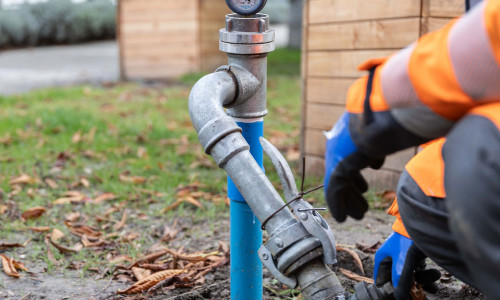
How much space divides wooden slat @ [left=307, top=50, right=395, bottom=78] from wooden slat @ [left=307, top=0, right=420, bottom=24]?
0.66ft

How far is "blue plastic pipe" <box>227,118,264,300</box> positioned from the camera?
1899 millimetres

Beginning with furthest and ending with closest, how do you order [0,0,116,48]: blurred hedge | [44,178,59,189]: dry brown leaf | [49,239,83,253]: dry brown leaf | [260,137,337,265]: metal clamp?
1. [0,0,116,48]: blurred hedge
2. [44,178,59,189]: dry brown leaf
3. [49,239,83,253]: dry brown leaf
4. [260,137,337,265]: metal clamp

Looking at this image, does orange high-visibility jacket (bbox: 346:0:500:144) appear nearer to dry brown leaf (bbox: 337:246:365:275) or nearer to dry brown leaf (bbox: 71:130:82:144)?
dry brown leaf (bbox: 337:246:365:275)

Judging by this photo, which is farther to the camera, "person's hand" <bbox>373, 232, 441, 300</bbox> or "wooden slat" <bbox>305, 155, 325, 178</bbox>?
"wooden slat" <bbox>305, 155, 325, 178</bbox>

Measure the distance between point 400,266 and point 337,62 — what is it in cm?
199

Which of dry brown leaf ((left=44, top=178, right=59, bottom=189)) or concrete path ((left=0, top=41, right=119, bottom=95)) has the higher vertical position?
dry brown leaf ((left=44, top=178, right=59, bottom=189))

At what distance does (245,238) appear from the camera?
1916 millimetres

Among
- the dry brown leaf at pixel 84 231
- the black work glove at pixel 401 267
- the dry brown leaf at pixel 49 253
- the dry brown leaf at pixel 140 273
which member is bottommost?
the dry brown leaf at pixel 84 231

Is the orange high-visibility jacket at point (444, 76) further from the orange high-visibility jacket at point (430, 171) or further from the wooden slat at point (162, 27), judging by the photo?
the wooden slat at point (162, 27)

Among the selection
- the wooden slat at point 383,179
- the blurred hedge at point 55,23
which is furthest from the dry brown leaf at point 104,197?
the blurred hedge at point 55,23

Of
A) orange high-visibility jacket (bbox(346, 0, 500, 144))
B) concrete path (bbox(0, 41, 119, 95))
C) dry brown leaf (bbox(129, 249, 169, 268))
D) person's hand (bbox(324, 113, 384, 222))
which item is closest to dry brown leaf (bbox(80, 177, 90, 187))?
dry brown leaf (bbox(129, 249, 169, 268))

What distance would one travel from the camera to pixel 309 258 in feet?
5.24

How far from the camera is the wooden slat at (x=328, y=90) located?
3.54 metres

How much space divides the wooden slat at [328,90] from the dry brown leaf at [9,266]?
81.5 inches
